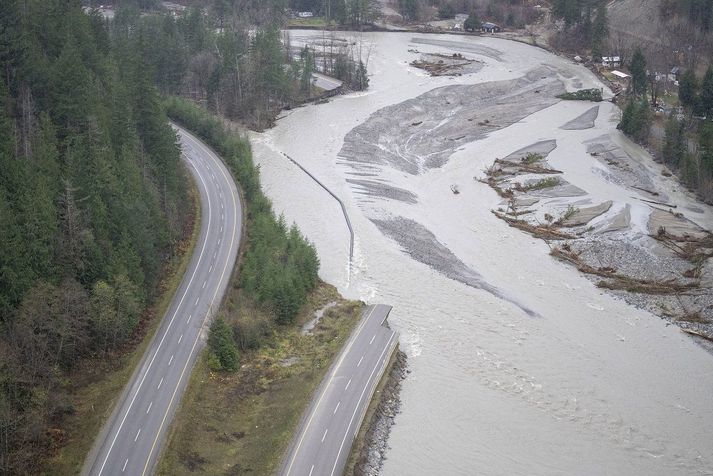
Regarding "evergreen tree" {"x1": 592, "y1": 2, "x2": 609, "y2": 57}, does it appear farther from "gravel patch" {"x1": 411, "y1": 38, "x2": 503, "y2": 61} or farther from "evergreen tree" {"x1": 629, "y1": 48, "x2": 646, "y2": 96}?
"evergreen tree" {"x1": 629, "y1": 48, "x2": 646, "y2": 96}

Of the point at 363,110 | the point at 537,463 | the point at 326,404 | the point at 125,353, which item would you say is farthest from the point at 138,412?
the point at 363,110

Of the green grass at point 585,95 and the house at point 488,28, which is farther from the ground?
the house at point 488,28

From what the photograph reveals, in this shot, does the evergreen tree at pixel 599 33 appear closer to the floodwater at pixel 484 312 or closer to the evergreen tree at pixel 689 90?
the floodwater at pixel 484 312

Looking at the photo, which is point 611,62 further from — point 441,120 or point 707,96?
point 441,120

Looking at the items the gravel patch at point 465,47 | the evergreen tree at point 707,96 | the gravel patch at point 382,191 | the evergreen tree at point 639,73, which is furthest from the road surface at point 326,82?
the evergreen tree at point 707,96

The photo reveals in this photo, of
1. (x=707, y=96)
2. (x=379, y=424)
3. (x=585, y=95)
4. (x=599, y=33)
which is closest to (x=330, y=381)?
(x=379, y=424)

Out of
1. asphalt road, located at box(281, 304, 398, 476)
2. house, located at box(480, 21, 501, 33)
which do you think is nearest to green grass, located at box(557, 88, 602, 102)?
house, located at box(480, 21, 501, 33)

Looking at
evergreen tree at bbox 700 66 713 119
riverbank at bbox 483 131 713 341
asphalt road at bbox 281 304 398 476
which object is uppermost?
evergreen tree at bbox 700 66 713 119
